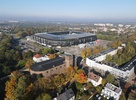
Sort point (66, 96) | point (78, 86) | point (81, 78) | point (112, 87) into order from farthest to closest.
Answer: point (81, 78) < point (78, 86) < point (112, 87) < point (66, 96)

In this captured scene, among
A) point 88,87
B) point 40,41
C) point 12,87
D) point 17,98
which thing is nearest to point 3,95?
point 12,87

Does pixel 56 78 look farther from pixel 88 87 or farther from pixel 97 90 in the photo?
pixel 97 90

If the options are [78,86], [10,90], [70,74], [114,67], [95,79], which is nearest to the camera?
[10,90]

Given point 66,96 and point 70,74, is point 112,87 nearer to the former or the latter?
point 66,96

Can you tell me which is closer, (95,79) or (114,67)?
(95,79)

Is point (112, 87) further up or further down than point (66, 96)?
further up

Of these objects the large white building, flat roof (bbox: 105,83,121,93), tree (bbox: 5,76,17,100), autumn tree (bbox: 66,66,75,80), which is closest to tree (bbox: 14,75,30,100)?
tree (bbox: 5,76,17,100)

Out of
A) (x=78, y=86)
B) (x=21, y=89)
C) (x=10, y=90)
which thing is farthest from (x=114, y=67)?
(x=10, y=90)

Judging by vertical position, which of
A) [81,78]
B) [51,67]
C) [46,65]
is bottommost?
[81,78]
